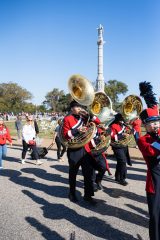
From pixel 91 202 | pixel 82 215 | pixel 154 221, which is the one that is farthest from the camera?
pixel 91 202

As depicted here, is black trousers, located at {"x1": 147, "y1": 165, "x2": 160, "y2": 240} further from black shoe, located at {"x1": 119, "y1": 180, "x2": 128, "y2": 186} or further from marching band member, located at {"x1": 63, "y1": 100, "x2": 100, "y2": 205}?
black shoe, located at {"x1": 119, "y1": 180, "x2": 128, "y2": 186}

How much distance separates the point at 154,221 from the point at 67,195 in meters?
3.18

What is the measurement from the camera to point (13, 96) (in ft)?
345

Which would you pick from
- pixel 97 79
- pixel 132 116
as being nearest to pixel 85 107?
pixel 132 116

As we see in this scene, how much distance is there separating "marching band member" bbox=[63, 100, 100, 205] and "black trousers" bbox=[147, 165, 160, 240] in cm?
230

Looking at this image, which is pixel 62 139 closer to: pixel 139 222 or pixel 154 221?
pixel 139 222

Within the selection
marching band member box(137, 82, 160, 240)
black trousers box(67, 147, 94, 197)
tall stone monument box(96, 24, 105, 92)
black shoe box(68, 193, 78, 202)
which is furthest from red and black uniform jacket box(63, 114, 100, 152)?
tall stone monument box(96, 24, 105, 92)

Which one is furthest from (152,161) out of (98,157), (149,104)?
(98,157)

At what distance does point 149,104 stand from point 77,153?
2.46 meters

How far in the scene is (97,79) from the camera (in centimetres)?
6334


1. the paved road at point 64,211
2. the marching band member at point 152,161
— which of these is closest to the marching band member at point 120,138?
the paved road at point 64,211

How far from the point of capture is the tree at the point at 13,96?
334 feet

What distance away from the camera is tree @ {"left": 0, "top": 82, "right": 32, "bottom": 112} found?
101688 mm

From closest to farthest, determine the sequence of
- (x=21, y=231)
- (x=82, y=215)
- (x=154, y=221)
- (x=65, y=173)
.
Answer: (x=154, y=221), (x=21, y=231), (x=82, y=215), (x=65, y=173)
